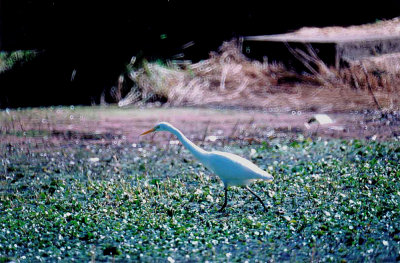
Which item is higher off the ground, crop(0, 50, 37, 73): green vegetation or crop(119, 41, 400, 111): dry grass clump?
crop(0, 50, 37, 73): green vegetation

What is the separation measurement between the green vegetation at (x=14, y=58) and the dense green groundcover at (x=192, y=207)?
5.45 m

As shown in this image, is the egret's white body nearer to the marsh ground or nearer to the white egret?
the white egret

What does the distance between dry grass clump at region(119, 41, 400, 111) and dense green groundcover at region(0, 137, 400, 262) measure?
3282 mm

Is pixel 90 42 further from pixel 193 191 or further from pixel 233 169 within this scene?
pixel 233 169

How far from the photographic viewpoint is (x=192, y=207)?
22.5ft

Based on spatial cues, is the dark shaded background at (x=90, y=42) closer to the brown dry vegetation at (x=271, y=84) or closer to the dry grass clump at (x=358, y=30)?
the brown dry vegetation at (x=271, y=84)

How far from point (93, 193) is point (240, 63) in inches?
309

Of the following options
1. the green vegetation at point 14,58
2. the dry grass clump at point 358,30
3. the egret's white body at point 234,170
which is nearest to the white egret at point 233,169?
the egret's white body at point 234,170

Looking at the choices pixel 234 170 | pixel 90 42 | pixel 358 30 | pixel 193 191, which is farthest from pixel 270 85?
pixel 234 170

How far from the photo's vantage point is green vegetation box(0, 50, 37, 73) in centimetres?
1483

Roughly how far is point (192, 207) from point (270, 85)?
7.51 metres

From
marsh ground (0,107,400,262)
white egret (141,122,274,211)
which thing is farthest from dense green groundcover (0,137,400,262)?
white egret (141,122,274,211)

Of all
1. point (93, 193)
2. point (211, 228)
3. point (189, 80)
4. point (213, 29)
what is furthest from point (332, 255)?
point (213, 29)

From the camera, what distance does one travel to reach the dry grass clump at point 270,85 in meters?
13.0
